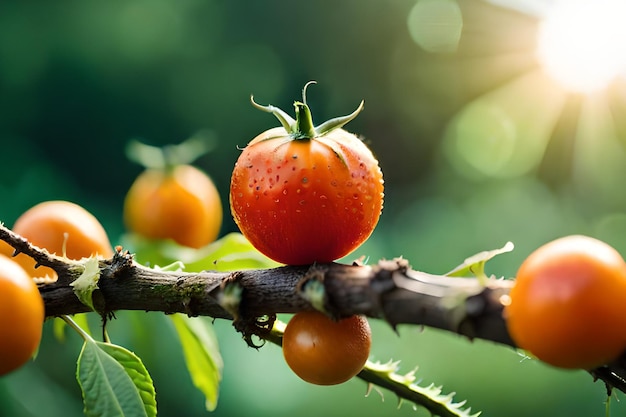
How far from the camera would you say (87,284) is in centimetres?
30

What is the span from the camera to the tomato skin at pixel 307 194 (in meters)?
0.29

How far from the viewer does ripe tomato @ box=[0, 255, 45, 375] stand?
0.84 feet

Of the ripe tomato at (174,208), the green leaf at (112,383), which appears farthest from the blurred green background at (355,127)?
the green leaf at (112,383)

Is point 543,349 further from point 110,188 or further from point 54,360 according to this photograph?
point 110,188

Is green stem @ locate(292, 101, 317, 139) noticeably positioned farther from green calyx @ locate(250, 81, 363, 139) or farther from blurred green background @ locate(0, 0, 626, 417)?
blurred green background @ locate(0, 0, 626, 417)

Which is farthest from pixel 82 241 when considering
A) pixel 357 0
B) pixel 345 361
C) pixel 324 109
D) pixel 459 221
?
pixel 357 0

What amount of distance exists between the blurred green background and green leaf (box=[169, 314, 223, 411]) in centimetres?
52

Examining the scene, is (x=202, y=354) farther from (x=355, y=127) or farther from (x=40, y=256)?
(x=355, y=127)

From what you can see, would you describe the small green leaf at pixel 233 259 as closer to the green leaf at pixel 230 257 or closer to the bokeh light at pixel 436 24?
the green leaf at pixel 230 257

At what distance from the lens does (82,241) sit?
400 millimetres

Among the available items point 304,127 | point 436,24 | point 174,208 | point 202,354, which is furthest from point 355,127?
point 304,127

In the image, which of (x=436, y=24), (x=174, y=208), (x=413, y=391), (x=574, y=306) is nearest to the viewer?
(x=574, y=306)

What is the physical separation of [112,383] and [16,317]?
2.4 inches

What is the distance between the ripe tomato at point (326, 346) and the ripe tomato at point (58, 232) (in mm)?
156
